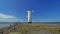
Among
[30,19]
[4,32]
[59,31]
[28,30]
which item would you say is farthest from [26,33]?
[30,19]

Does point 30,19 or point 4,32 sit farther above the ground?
point 30,19

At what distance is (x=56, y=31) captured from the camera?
9203 millimetres

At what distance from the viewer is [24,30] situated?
30.5 feet

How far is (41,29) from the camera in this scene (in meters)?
9.47

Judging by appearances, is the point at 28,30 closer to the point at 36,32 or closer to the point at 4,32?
the point at 36,32

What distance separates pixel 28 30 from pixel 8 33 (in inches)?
53.0

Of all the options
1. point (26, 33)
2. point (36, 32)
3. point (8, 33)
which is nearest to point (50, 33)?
point (36, 32)

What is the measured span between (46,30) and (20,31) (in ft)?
5.70

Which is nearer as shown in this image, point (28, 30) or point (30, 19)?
point (28, 30)

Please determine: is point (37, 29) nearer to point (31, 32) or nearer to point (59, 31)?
point (31, 32)

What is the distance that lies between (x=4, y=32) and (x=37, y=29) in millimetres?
2257

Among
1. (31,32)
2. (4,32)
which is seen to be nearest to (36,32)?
(31,32)

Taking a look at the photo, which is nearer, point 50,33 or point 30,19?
point 50,33

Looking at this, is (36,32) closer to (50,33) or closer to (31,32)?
(31,32)
